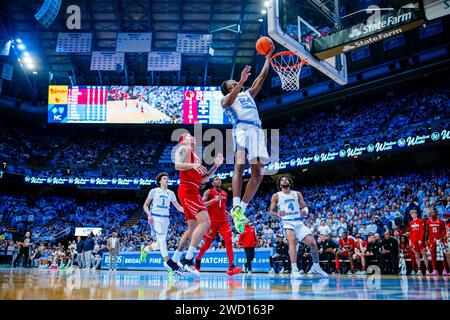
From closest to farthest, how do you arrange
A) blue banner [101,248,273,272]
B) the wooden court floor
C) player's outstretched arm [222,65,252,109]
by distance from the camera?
the wooden court floor → player's outstretched arm [222,65,252,109] → blue banner [101,248,273,272]

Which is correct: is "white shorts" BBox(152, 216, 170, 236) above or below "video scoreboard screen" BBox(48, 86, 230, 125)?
below

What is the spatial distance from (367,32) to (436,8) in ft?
4.28

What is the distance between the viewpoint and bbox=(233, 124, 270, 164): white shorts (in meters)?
5.21

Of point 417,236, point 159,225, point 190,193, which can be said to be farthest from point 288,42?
point 417,236

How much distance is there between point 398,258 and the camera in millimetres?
11227

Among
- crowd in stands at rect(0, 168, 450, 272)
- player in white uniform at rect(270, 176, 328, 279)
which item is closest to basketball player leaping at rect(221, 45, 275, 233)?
player in white uniform at rect(270, 176, 328, 279)

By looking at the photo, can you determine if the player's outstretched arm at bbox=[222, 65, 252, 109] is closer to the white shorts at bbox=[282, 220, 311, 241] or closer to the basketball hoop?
the white shorts at bbox=[282, 220, 311, 241]

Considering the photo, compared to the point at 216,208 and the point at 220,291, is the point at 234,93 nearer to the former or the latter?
the point at 220,291

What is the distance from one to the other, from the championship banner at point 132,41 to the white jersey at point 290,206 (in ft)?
63.2

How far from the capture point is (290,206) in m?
7.21

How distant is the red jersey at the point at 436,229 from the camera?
1029 centimetres

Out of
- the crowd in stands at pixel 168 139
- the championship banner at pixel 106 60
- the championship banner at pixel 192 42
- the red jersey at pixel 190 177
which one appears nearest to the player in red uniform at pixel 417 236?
the red jersey at pixel 190 177
